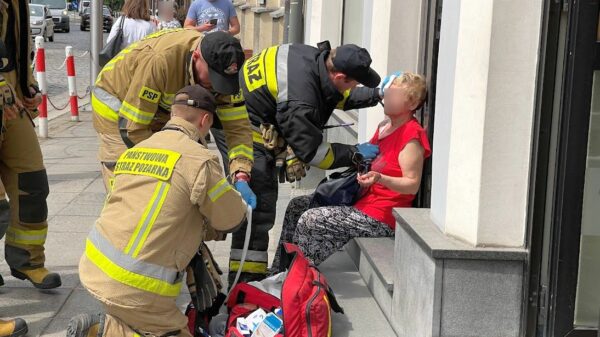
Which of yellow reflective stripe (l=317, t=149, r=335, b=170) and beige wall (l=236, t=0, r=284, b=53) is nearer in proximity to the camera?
yellow reflective stripe (l=317, t=149, r=335, b=170)

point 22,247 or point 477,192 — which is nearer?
point 477,192

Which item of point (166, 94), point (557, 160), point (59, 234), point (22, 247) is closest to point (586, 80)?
point (557, 160)

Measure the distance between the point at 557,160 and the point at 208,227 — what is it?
1446mm

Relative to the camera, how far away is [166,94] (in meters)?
4.17

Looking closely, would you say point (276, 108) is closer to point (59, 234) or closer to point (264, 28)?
point (59, 234)

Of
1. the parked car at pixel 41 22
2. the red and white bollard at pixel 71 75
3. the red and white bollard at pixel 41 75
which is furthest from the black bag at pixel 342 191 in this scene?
the parked car at pixel 41 22

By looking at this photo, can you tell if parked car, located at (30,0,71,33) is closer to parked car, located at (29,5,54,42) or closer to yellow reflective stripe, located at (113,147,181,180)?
parked car, located at (29,5,54,42)

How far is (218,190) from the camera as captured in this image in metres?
3.46

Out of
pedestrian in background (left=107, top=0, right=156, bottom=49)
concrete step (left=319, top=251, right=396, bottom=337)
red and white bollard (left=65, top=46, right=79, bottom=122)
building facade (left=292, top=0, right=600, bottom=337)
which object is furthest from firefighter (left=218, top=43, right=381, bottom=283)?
red and white bollard (left=65, top=46, right=79, bottom=122)

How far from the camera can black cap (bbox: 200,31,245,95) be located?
→ 3.84 meters

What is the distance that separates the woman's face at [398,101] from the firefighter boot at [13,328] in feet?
7.18

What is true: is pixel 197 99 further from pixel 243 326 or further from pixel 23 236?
pixel 23 236

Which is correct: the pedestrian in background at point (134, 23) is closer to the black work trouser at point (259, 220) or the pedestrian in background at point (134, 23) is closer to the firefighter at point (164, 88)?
the black work trouser at point (259, 220)

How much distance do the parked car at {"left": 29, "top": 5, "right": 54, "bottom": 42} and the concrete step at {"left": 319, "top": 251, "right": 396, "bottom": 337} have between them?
2758cm
